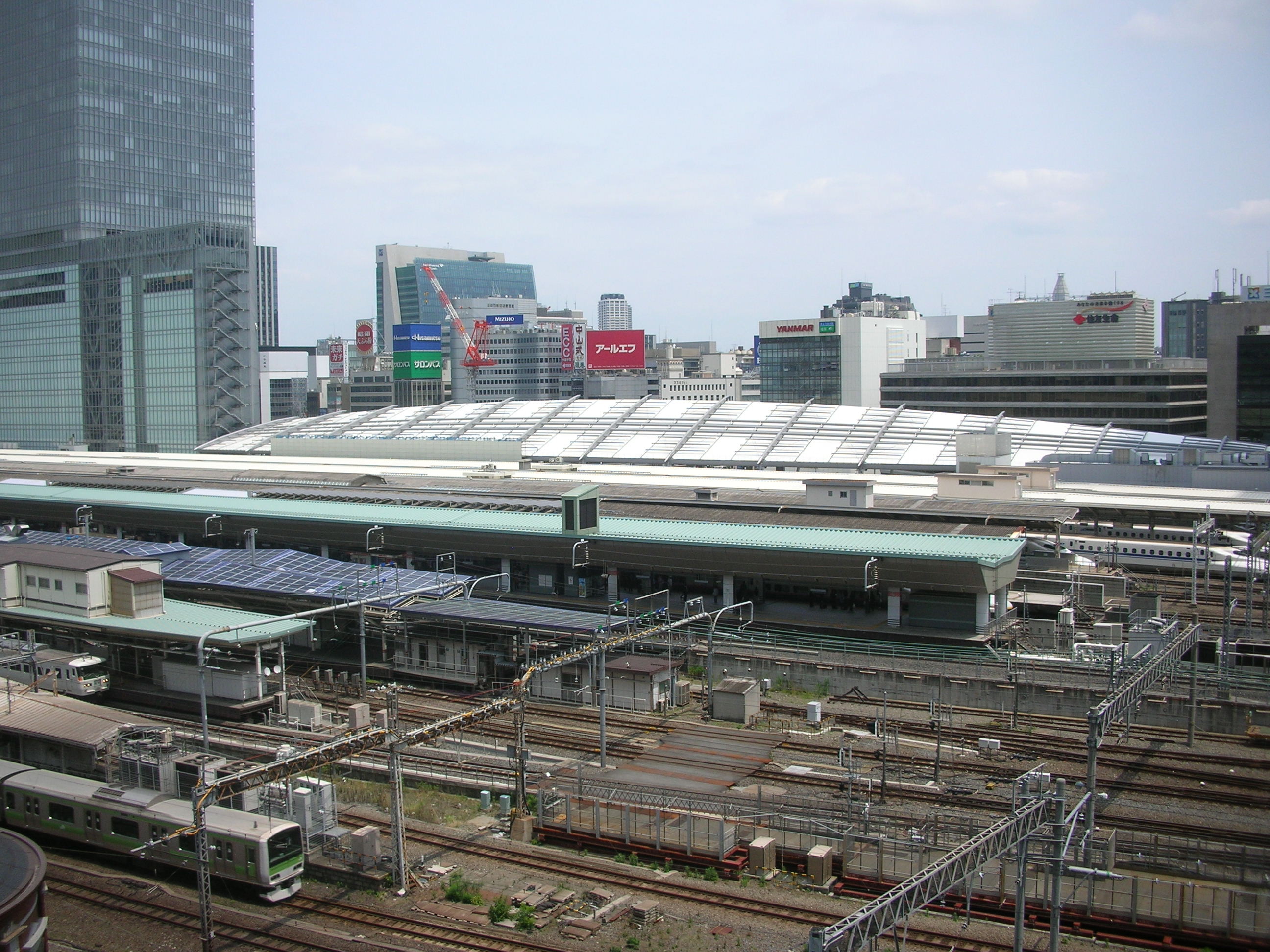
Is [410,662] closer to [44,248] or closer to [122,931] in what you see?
[122,931]

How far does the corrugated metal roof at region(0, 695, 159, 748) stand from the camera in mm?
22031

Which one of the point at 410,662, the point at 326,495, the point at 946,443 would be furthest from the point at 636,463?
the point at 410,662

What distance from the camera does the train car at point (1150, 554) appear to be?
4131cm

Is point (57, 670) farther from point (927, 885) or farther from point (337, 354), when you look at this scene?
point (337, 354)

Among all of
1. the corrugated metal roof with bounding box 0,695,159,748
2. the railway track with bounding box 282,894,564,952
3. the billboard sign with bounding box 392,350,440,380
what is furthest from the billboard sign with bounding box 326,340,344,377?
the railway track with bounding box 282,894,564,952

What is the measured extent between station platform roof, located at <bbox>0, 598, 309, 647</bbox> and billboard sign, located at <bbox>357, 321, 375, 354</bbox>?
13686 cm

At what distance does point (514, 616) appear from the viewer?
30.4m

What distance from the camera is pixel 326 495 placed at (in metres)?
48.6

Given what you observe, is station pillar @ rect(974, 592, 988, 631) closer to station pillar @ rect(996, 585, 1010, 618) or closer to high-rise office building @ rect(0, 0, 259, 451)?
station pillar @ rect(996, 585, 1010, 618)

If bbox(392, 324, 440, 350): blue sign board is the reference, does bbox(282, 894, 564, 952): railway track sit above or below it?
below

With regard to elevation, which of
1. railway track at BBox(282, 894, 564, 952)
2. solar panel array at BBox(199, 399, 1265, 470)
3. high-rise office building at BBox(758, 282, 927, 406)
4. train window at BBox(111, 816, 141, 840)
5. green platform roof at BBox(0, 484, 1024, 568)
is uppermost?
high-rise office building at BBox(758, 282, 927, 406)

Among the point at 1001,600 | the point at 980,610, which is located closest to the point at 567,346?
the point at 1001,600

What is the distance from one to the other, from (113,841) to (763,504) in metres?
26.8

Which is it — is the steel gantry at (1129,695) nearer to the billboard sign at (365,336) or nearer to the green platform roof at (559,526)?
the green platform roof at (559,526)
